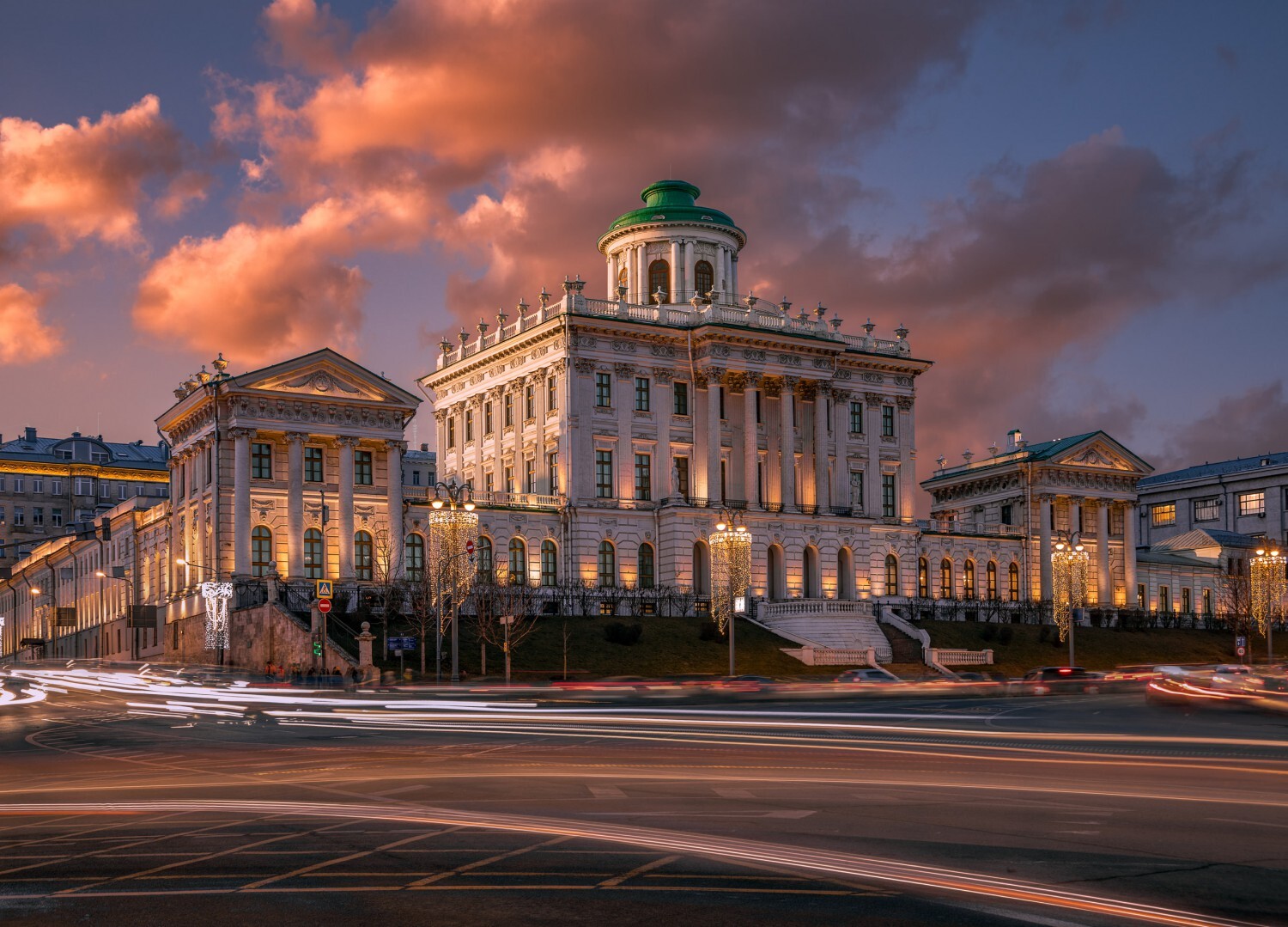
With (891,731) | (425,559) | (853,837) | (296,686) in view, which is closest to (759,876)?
(853,837)

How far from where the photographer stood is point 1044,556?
4432 inches

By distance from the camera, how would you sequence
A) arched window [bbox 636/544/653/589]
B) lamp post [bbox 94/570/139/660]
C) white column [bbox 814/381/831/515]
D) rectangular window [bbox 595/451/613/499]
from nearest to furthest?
1. lamp post [bbox 94/570/139/660]
2. arched window [bbox 636/544/653/589]
3. rectangular window [bbox 595/451/613/499]
4. white column [bbox 814/381/831/515]

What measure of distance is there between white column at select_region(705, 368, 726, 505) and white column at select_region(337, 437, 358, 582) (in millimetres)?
24153

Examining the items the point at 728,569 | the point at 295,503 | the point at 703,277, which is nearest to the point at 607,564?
the point at 728,569

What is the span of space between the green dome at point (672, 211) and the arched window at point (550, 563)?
24.8 m

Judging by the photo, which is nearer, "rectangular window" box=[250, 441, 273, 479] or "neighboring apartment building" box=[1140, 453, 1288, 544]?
"rectangular window" box=[250, 441, 273, 479]

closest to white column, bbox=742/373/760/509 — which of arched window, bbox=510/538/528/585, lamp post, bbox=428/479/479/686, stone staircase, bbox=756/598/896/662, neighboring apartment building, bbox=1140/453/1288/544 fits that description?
stone staircase, bbox=756/598/896/662

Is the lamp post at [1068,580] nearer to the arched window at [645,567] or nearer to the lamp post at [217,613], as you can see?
the arched window at [645,567]

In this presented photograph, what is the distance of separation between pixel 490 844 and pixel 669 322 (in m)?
79.1

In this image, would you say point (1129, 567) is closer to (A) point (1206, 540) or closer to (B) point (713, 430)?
(A) point (1206, 540)

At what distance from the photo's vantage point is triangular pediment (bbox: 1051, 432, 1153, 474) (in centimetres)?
11481

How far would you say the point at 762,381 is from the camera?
9662cm

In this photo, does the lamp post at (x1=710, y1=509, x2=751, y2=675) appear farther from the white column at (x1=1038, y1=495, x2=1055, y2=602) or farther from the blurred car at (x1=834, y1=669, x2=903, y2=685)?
the white column at (x1=1038, y1=495, x2=1055, y2=602)

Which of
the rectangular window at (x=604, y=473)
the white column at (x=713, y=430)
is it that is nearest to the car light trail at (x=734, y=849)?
the rectangular window at (x=604, y=473)
